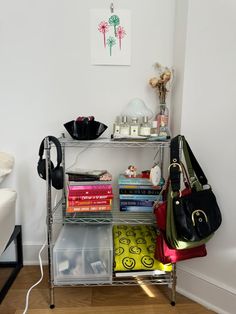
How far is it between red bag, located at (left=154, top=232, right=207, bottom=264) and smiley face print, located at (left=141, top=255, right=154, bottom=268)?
0.28 ft

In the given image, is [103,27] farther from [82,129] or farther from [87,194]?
[87,194]

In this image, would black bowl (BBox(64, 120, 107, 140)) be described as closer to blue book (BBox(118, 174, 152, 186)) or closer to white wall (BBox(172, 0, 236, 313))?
blue book (BBox(118, 174, 152, 186))

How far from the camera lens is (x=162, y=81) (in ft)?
4.32

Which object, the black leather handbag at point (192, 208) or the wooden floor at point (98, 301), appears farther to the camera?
the wooden floor at point (98, 301)

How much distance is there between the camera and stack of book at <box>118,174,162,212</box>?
1264mm

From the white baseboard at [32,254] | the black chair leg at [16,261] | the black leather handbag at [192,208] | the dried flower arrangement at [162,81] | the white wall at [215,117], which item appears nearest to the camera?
the black leather handbag at [192,208]

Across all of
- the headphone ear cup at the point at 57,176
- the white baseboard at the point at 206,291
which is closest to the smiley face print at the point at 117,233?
the white baseboard at the point at 206,291

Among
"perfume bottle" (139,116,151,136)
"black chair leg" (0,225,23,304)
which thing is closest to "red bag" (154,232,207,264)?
"perfume bottle" (139,116,151,136)

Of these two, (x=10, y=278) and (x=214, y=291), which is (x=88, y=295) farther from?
(x=214, y=291)

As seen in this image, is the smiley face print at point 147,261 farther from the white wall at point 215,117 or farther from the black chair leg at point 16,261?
the black chair leg at point 16,261

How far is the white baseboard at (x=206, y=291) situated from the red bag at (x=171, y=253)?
0.78 ft

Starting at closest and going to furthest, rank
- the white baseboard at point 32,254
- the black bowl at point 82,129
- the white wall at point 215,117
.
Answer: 1. the white wall at point 215,117
2. the black bowl at point 82,129
3. the white baseboard at point 32,254

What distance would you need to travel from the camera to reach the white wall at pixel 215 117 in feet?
3.60

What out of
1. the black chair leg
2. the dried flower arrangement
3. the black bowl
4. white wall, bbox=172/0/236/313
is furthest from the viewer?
the black chair leg
